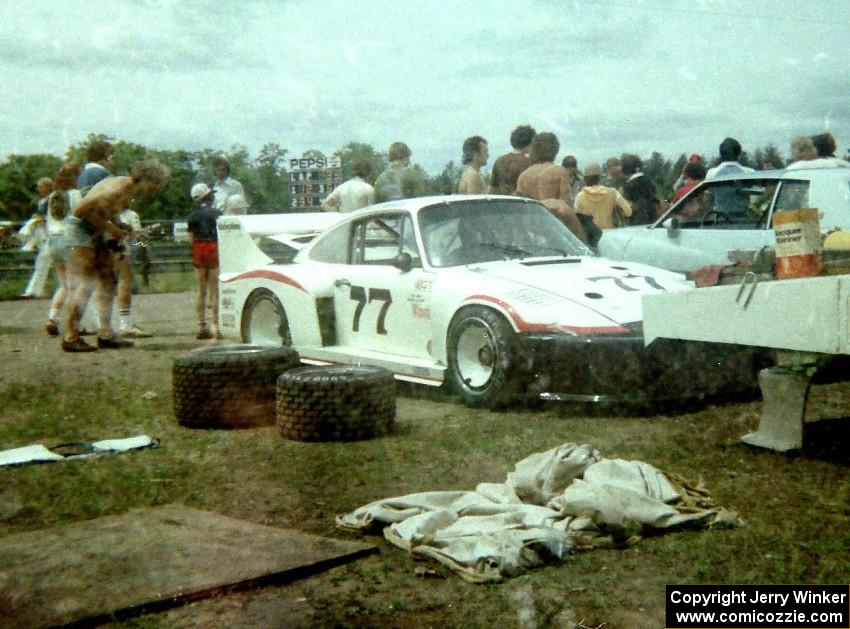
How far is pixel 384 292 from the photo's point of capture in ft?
27.1

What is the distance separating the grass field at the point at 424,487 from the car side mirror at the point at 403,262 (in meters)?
0.97

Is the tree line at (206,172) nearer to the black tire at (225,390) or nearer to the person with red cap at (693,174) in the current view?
the person with red cap at (693,174)

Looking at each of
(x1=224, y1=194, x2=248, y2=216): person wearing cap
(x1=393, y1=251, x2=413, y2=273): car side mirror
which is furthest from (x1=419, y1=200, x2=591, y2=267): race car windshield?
(x1=224, y1=194, x2=248, y2=216): person wearing cap

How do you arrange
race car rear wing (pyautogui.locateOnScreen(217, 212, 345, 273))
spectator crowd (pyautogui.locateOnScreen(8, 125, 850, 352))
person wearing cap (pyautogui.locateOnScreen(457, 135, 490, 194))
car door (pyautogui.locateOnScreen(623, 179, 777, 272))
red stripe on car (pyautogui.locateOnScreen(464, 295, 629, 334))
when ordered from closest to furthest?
red stripe on car (pyautogui.locateOnScreen(464, 295, 629, 334)) → car door (pyautogui.locateOnScreen(623, 179, 777, 272)) → race car rear wing (pyautogui.locateOnScreen(217, 212, 345, 273)) → spectator crowd (pyautogui.locateOnScreen(8, 125, 850, 352)) → person wearing cap (pyautogui.locateOnScreen(457, 135, 490, 194))

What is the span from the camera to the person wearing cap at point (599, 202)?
12273 millimetres

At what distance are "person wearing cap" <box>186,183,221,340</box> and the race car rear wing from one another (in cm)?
168

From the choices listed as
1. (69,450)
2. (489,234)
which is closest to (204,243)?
(489,234)

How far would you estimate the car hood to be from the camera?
7.11m

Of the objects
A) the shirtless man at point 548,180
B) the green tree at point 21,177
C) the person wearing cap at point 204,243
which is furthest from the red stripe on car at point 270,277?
the green tree at point 21,177

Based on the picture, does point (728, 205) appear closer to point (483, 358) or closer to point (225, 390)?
point (483, 358)

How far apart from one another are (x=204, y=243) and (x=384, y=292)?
4404 mm

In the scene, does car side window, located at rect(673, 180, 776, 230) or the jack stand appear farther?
car side window, located at rect(673, 180, 776, 230)

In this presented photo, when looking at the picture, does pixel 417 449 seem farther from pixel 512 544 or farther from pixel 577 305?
pixel 512 544

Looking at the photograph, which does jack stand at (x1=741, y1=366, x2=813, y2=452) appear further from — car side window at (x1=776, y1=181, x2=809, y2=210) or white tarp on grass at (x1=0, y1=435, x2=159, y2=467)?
car side window at (x1=776, y1=181, x2=809, y2=210)
